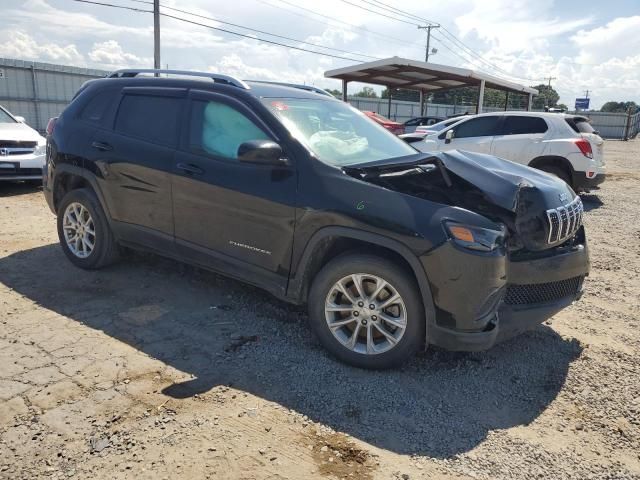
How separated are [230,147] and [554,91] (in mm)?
108722

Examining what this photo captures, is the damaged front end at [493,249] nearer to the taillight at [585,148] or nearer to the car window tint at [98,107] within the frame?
the car window tint at [98,107]

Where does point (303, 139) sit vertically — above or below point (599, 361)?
above

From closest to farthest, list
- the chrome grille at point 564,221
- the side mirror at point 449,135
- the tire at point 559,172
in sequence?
the chrome grille at point 564,221 < the tire at point 559,172 < the side mirror at point 449,135

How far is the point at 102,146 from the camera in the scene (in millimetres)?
4816

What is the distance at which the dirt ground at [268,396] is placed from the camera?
262 centimetres

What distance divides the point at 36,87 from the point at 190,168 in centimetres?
2043

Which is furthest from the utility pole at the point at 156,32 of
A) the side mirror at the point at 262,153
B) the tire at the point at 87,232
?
the side mirror at the point at 262,153

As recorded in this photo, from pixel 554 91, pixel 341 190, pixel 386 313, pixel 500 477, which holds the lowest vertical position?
pixel 500 477

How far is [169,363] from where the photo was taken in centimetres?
349

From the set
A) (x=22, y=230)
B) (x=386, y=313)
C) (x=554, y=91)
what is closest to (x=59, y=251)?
(x=22, y=230)

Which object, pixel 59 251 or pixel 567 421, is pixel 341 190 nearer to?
pixel 567 421

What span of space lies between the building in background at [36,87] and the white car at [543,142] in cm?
1706

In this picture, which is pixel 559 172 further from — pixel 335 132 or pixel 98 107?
pixel 98 107

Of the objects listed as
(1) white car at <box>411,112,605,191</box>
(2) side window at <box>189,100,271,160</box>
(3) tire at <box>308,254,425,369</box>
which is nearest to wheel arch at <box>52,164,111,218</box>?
(2) side window at <box>189,100,271,160</box>
